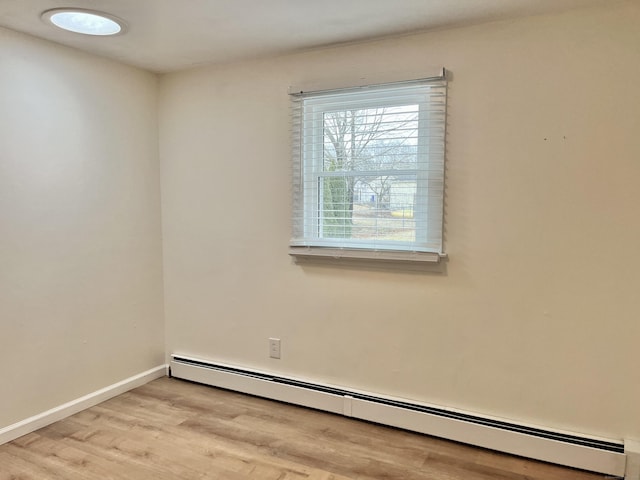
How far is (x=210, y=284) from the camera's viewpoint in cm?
310

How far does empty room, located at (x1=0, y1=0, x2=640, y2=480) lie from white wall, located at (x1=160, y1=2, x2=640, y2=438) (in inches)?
0.4

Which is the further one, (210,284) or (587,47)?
(210,284)

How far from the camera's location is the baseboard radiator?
2.11m

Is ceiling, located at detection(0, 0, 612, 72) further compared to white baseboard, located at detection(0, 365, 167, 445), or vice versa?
white baseboard, located at detection(0, 365, 167, 445)

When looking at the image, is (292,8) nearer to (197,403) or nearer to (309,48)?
(309,48)

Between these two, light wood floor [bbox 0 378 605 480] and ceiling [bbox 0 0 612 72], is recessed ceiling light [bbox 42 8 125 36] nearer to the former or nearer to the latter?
ceiling [bbox 0 0 612 72]

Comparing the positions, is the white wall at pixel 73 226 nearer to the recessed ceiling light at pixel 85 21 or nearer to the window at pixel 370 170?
the recessed ceiling light at pixel 85 21

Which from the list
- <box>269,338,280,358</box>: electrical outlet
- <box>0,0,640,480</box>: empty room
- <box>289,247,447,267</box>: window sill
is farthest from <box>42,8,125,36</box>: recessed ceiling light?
<box>269,338,280,358</box>: electrical outlet

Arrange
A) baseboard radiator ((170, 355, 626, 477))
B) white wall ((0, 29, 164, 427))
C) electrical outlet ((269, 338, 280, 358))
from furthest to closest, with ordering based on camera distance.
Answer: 1. electrical outlet ((269, 338, 280, 358))
2. white wall ((0, 29, 164, 427))
3. baseboard radiator ((170, 355, 626, 477))

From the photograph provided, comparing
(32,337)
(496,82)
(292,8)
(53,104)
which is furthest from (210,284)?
(496,82)

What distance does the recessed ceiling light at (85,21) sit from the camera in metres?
2.08

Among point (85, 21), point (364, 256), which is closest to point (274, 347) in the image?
point (364, 256)

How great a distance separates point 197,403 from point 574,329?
2.15 meters

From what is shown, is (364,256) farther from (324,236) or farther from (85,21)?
(85,21)
